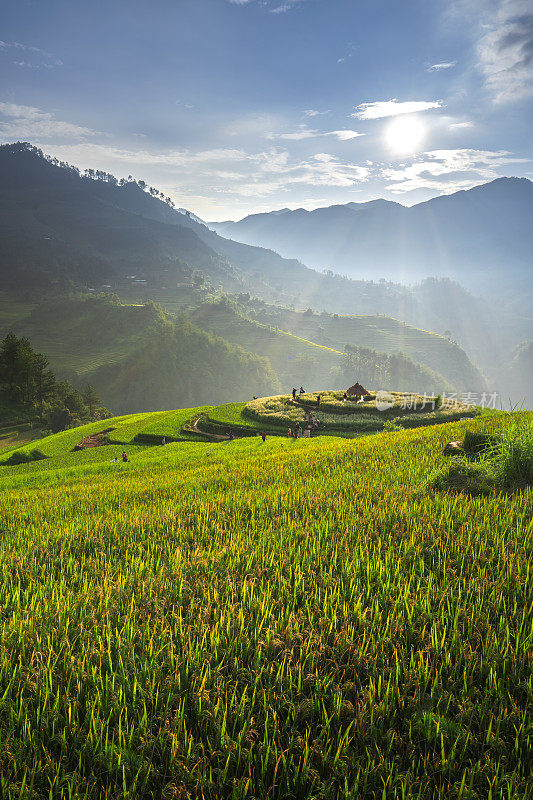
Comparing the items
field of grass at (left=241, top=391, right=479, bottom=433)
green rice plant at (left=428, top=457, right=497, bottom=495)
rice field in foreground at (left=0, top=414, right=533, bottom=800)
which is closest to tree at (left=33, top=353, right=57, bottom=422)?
field of grass at (left=241, top=391, right=479, bottom=433)

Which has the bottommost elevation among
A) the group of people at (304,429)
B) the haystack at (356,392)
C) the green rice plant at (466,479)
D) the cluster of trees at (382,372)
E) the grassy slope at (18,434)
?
the grassy slope at (18,434)

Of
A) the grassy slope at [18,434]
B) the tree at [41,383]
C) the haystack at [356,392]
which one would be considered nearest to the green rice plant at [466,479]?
the haystack at [356,392]

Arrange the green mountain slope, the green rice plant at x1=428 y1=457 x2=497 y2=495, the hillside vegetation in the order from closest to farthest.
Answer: the green rice plant at x1=428 y1=457 x2=497 y2=495 < the green mountain slope < the hillside vegetation

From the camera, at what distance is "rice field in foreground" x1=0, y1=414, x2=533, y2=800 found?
173cm

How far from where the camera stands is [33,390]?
51.5 meters

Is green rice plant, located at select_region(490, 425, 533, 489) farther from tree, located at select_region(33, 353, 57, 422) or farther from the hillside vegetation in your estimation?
the hillside vegetation

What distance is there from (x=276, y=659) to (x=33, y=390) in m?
58.8

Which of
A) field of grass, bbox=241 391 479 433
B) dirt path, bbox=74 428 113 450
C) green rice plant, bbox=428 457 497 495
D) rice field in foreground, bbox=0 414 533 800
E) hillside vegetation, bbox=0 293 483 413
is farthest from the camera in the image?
hillside vegetation, bbox=0 293 483 413

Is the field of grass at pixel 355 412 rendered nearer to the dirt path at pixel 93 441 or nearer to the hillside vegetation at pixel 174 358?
the dirt path at pixel 93 441

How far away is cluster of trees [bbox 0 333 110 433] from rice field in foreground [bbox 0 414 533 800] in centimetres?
5237

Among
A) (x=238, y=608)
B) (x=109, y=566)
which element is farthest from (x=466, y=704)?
(x=109, y=566)

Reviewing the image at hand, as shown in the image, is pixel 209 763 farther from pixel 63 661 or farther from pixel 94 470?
pixel 94 470

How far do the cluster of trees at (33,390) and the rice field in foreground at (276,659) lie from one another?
52367mm

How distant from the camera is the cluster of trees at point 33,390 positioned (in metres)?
47.8
